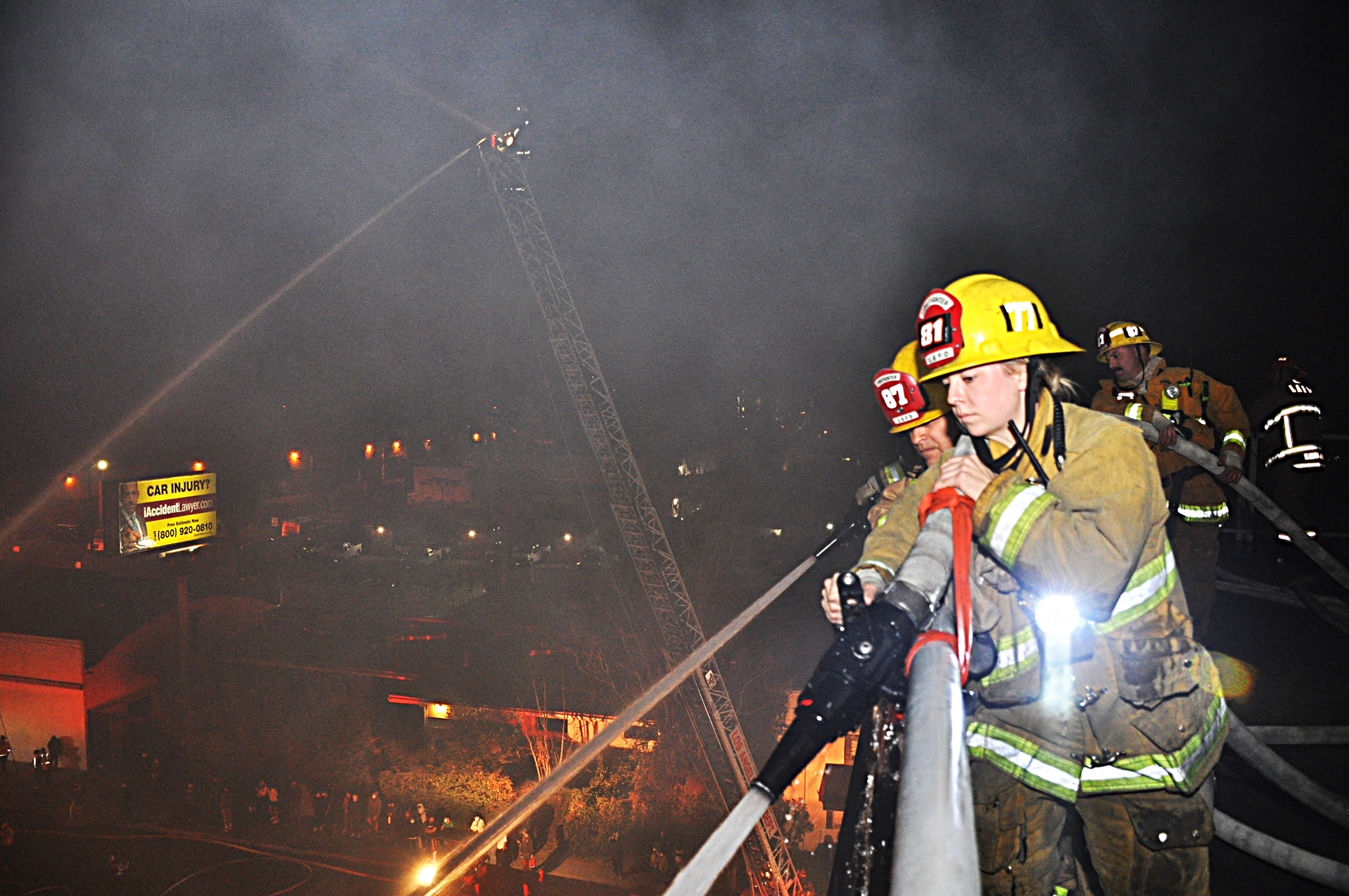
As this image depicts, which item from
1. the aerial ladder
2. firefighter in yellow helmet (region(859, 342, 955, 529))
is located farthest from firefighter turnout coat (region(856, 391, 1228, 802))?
the aerial ladder

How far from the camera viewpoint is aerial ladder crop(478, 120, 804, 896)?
25656 mm

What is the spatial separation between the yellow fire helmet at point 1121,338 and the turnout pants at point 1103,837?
346 cm

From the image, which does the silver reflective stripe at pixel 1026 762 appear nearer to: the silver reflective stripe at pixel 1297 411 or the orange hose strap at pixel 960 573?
the orange hose strap at pixel 960 573

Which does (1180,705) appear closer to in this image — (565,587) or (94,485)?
(565,587)

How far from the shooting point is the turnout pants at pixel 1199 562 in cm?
468

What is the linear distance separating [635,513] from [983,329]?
36.8 metres

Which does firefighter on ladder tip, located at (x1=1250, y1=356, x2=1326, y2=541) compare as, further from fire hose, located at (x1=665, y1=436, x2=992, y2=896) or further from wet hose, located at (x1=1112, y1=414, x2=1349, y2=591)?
fire hose, located at (x1=665, y1=436, x2=992, y2=896)

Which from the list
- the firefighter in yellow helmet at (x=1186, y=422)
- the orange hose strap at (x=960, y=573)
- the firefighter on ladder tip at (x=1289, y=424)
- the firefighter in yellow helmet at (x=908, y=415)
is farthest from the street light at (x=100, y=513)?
the orange hose strap at (x=960, y=573)

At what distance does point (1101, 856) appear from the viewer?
179cm

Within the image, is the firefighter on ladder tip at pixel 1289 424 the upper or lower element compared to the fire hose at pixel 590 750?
upper

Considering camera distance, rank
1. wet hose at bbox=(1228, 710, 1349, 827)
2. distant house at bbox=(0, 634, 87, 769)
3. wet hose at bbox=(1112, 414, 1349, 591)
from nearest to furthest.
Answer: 1. wet hose at bbox=(1228, 710, 1349, 827)
2. wet hose at bbox=(1112, 414, 1349, 591)
3. distant house at bbox=(0, 634, 87, 769)

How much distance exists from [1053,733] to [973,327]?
94 centimetres

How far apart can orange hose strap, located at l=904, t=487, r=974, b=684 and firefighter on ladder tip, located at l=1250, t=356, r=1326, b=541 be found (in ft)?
17.9

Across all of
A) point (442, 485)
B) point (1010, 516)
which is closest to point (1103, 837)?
point (1010, 516)
